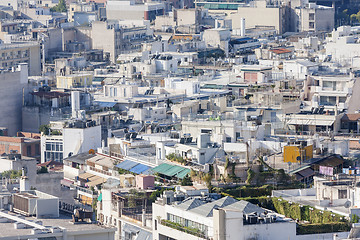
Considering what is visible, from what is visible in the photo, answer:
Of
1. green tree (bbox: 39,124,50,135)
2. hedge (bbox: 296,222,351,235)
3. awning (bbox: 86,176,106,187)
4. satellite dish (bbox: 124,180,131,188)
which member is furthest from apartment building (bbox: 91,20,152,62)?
hedge (bbox: 296,222,351,235)

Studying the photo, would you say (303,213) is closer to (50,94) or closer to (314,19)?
(50,94)

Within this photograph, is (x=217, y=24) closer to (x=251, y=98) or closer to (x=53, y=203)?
(x=251, y=98)

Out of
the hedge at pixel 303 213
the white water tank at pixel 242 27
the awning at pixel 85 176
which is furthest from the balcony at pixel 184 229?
the white water tank at pixel 242 27

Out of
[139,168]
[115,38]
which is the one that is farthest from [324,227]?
[115,38]

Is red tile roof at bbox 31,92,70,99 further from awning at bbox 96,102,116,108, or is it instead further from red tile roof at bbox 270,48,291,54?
red tile roof at bbox 270,48,291,54

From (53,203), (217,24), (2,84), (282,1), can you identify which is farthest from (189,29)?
(53,203)

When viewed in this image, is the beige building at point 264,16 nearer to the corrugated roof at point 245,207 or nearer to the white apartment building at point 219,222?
the white apartment building at point 219,222
